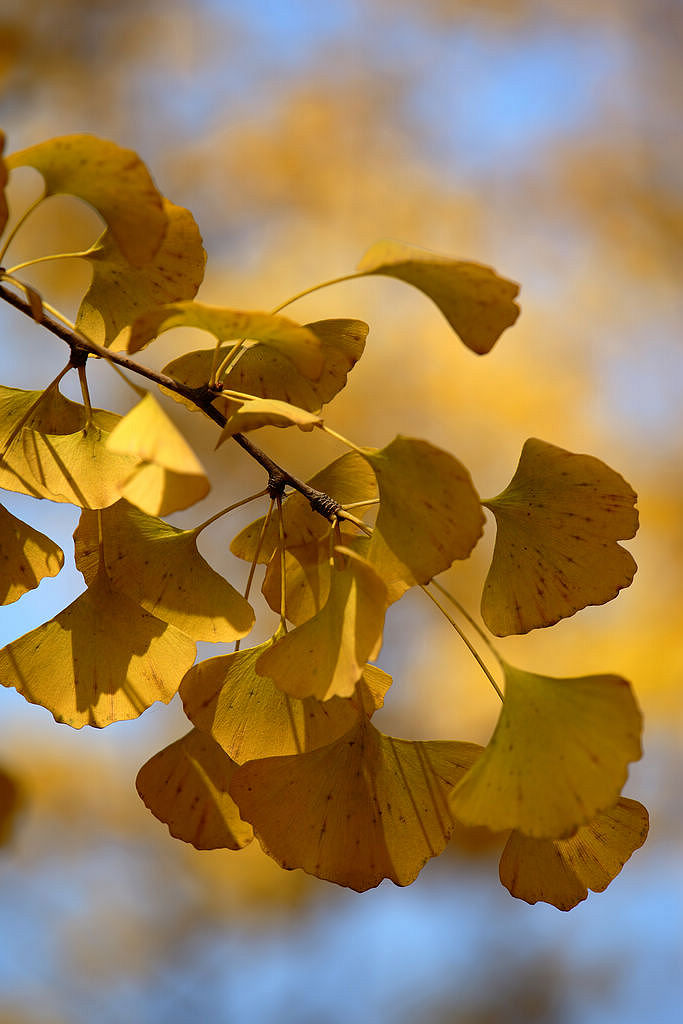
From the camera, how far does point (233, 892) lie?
1.21 meters

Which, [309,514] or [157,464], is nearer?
[157,464]

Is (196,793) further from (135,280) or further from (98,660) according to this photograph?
(135,280)

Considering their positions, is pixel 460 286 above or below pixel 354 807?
above

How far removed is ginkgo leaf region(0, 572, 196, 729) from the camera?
24cm

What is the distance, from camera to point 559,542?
0.23 metres

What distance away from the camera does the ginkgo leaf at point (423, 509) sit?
7.5 inches

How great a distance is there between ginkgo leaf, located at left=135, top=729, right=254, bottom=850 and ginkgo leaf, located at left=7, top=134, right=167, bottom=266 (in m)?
0.15

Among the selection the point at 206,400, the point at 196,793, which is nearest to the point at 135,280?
the point at 206,400

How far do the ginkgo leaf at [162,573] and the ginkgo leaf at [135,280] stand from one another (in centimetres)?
5

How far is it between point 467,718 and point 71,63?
1.14m

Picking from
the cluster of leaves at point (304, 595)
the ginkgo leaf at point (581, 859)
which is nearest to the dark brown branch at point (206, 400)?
the cluster of leaves at point (304, 595)

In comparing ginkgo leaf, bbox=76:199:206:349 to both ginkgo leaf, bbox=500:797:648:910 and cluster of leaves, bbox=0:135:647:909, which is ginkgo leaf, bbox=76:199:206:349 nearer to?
cluster of leaves, bbox=0:135:647:909

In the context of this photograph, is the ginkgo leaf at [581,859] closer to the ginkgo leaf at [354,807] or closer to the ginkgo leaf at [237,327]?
the ginkgo leaf at [354,807]

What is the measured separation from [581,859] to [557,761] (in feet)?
0.22
